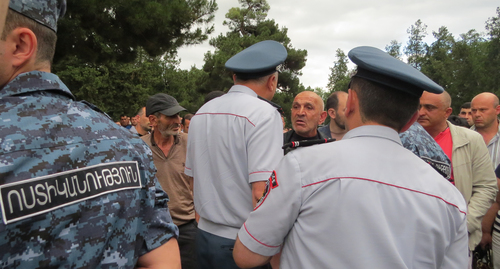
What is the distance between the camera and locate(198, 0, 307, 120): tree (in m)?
26.6

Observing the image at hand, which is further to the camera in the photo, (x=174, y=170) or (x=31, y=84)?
(x=174, y=170)

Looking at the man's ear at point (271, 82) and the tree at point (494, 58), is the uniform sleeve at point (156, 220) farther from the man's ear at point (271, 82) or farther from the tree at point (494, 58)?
the tree at point (494, 58)

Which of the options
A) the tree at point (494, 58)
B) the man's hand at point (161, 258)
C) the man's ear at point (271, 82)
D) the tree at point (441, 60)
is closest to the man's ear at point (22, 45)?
the man's hand at point (161, 258)

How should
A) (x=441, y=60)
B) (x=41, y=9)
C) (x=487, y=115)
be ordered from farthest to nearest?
(x=441, y=60) < (x=487, y=115) < (x=41, y=9)

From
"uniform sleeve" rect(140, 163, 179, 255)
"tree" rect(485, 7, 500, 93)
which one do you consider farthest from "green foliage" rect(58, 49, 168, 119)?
"tree" rect(485, 7, 500, 93)

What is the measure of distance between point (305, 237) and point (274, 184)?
24 cm

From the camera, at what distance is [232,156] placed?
239 cm

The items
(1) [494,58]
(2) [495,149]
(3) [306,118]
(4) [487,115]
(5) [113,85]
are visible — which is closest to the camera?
(3) [306,118]

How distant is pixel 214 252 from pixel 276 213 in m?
1.20

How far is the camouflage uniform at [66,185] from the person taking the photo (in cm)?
91

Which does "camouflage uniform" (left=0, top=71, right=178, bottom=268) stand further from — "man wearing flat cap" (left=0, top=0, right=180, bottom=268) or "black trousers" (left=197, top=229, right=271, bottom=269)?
"black trousers" (left=197, top=229, right=271, bottom=269)

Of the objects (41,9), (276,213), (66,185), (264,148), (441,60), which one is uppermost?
(441,60)

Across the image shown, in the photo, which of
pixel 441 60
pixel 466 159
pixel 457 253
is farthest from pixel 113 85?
pixel 441 60

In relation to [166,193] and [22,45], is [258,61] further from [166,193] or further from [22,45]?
[22,45]
